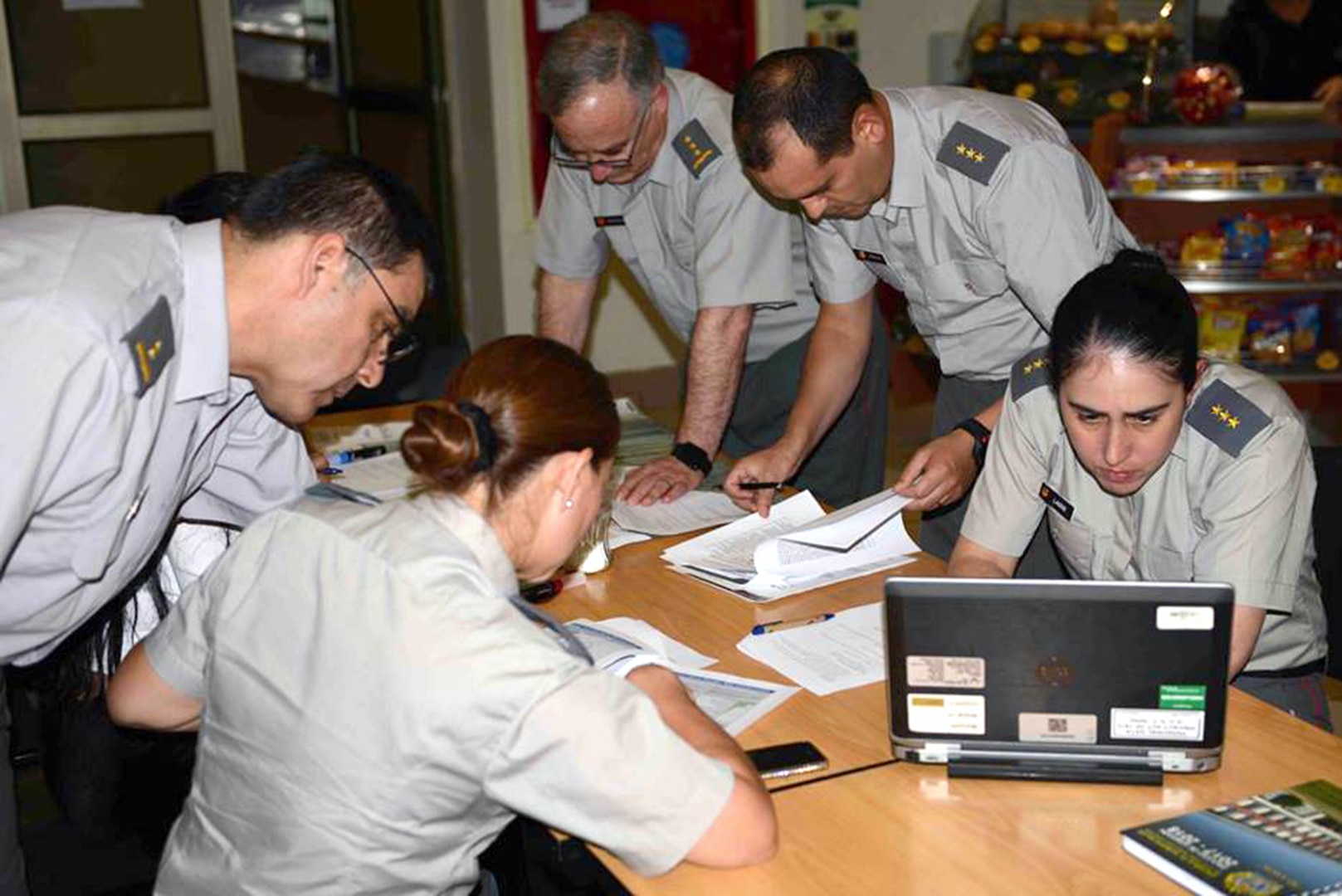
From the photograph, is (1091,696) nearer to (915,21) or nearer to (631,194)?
(631,194)

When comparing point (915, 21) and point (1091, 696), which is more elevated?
point (915, 21)

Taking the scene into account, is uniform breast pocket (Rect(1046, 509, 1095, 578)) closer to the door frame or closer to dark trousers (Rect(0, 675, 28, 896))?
dark trousers (Rect(0, 675, 28, 896))

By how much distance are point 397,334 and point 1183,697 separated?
3.30 feet

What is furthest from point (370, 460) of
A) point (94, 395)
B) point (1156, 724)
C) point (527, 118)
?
point (527, 118)

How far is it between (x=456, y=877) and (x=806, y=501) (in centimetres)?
113

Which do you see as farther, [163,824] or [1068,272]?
[1068,272]

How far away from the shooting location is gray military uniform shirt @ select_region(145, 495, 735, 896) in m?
1.37

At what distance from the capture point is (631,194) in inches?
118

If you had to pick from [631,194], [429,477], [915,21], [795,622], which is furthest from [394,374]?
[915,21]

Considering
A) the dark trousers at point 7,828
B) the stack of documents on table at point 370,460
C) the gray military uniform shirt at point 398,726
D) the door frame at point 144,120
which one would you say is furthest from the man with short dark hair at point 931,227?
the door frame at point 144,120

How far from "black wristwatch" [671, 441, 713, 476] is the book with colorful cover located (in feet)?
4.35

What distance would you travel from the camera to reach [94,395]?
155cm

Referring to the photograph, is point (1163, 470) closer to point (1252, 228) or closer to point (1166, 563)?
point (1166, 563)

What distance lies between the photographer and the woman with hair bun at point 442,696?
4.50 ft
